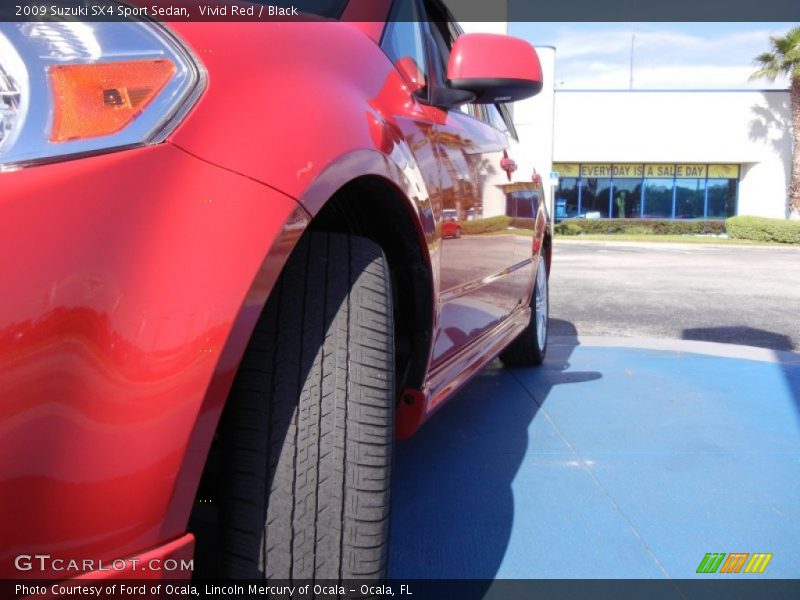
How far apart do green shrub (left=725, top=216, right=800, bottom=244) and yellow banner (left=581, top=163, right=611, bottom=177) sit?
624cm

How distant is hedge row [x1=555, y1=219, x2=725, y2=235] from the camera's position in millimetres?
31375

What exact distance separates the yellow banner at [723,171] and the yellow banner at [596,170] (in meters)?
4.24

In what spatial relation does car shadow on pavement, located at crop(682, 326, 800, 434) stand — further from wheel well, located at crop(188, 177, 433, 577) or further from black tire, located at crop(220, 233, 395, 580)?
black tire, located at crop(220, 233, 395, 580)

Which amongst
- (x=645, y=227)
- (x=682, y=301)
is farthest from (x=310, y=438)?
(x=645, y=227)

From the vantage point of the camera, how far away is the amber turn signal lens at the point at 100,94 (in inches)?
43.1

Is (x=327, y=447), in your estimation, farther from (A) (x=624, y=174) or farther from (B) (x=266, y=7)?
(A) (x=624, y=174)

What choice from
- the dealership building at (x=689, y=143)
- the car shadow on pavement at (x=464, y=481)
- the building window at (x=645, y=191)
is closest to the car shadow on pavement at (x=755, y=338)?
the car shadow on pavement at (x=464, y=481)

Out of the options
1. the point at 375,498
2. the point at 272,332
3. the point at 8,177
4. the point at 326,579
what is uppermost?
the point at 8,177

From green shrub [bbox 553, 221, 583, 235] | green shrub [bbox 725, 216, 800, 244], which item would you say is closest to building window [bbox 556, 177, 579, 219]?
green shrub [bbox 553, 221, 583, 235]

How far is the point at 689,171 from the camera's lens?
1344 inches

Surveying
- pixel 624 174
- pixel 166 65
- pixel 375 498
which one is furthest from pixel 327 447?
pixel 624 174

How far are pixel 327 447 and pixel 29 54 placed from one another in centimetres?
83

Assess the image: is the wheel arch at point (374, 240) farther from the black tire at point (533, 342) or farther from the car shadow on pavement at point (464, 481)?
the black tire at point (533, 342)

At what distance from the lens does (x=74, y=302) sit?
1.03m
